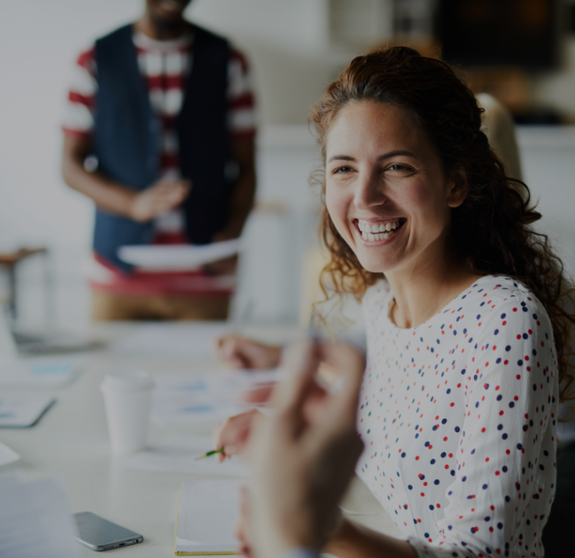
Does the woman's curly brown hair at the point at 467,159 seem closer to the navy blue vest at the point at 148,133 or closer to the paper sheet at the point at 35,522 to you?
the paper sheet at the point at 35,522

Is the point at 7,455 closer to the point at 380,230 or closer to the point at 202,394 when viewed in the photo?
the point at 202,394

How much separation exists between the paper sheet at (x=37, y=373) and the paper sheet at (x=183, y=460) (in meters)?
0.42

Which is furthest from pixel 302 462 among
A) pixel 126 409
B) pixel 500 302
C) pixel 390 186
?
pixel 126 409

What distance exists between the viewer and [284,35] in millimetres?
4785

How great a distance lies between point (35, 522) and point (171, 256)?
47.0 inches

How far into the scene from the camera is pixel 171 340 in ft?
5.71

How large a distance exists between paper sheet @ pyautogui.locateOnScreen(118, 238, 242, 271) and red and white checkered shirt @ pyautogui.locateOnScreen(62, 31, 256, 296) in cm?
11

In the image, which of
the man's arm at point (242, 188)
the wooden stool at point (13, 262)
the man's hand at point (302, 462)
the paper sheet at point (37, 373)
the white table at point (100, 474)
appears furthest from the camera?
the wooden stool at point (13, 262)

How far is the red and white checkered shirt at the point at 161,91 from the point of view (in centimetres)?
196

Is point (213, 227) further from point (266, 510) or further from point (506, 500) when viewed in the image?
point (266, 510)

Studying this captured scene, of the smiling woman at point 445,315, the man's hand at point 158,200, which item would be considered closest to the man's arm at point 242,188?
the man's hand at point 158,200

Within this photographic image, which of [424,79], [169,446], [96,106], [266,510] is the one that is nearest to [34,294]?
[96,106]

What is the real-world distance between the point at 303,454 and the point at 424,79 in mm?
683

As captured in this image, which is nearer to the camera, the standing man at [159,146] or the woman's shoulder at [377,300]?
the woman's shoulder at [377,300]
